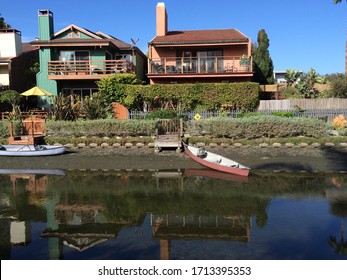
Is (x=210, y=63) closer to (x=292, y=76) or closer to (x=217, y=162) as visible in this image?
(x=217, y=162)

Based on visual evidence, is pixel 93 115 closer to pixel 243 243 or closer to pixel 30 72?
pixel 30 72

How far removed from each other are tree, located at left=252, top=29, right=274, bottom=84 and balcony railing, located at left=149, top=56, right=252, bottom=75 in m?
8.67

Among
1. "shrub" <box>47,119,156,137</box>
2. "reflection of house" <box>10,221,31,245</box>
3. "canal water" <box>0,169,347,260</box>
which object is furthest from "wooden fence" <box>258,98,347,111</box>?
"reflection of house" <box>10,221,31,245</box>

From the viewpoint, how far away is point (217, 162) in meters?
17.3

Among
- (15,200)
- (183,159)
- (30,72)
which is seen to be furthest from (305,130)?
(30,72)

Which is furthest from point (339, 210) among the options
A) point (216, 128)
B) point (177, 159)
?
point (216, 128)

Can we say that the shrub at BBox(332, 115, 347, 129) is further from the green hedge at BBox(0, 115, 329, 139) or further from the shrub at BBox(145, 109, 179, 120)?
the shrub at BBox(145, 109, 179, 120)

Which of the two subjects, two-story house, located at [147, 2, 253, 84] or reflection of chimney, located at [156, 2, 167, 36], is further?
reflection of chimney, located at [156, 2, 167, 36]

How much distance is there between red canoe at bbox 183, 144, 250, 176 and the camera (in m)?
15.9

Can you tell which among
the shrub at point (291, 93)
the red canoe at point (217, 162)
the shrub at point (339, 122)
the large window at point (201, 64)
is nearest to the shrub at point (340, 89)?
the shrub at point (291, 93)

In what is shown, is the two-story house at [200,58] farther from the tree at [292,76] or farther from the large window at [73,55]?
the tree at [292,76]

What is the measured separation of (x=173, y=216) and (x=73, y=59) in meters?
23.6

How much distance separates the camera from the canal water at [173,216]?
816cm

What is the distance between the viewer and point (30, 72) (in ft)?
108
